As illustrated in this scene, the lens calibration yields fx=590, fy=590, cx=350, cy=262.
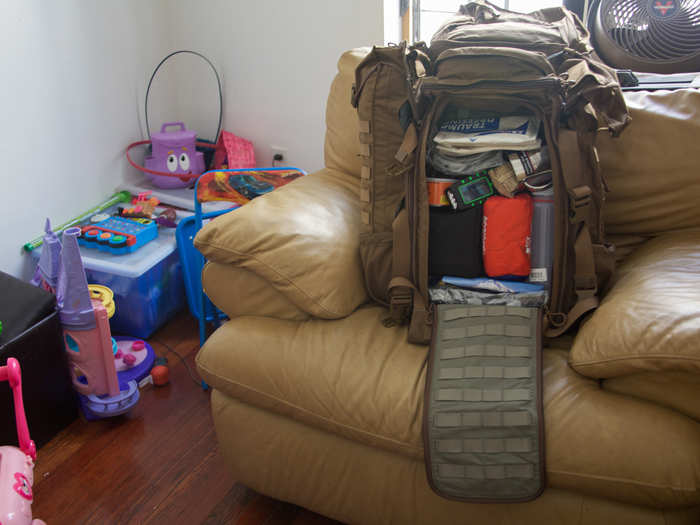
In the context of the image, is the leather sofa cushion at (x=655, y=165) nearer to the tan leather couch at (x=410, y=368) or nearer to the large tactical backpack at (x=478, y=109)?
the tan leather couch at (x=410, y=368)

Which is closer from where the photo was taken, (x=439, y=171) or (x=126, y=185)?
(x=439, y=171)

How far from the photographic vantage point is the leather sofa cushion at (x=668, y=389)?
1.02m

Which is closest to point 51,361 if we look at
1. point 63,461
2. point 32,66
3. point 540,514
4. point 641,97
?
point 63,461

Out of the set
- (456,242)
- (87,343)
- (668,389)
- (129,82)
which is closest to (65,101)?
(129,82)

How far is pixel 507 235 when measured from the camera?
129 cm

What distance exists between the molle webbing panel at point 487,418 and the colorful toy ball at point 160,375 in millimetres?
1011

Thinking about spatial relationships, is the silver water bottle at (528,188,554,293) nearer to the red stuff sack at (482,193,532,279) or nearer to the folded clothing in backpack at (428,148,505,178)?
the red stuff sack at (482,193,532,279)

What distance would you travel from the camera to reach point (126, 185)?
2.47 meters

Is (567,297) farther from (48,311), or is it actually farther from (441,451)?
(48,311)

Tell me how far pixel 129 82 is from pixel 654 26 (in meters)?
1.93

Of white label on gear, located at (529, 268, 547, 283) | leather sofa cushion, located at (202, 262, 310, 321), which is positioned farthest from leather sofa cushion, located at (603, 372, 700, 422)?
leather sofa cushion, located at (202, 262, 310, 321)

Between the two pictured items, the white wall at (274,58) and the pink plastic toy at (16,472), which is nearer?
the pink plastic toy at (16,472)

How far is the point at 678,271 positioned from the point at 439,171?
54 centimetres

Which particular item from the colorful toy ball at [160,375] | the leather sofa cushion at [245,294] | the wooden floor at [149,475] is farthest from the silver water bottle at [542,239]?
the colorful toy ball at [160,375]
